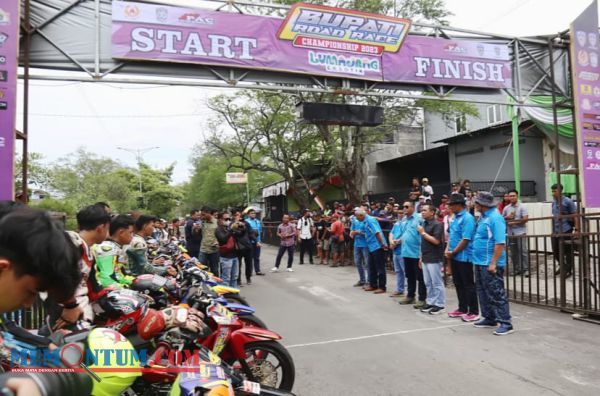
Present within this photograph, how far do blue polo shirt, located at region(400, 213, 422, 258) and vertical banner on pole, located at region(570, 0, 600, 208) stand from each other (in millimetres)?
2531

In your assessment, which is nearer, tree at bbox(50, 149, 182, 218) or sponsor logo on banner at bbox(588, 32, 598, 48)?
sponsor logo on banner at bbox(588, 32, 598, 48)

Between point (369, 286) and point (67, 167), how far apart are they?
38.4m

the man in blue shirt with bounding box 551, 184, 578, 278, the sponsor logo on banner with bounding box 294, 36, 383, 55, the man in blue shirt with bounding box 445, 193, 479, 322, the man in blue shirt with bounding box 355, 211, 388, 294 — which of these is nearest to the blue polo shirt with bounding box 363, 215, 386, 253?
the man in blue shirt with bounding box 355, 211, 388, 294

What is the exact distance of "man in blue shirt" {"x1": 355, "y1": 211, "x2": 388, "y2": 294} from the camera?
26.7ft

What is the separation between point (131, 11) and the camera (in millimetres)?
6344

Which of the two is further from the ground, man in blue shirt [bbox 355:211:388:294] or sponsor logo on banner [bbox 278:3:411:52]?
sponsor logo on banner [bbox 278:3:411:52]

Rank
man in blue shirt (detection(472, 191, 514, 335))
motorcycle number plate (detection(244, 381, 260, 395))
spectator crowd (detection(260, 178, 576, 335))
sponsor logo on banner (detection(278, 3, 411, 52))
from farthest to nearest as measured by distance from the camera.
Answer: sponsor logo on banner (detection(278, 3, 411, 52)) → spectator crowd (detection(260, 178, 576, 335)) → man in blue shirt (detection(472, 191, 514, 335)) → motorcycle number plate (detection(244, 381, 260, 395))

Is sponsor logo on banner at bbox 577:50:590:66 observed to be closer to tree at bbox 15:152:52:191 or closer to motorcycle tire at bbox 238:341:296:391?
motorcycle tire at bbox 238:341:296:391

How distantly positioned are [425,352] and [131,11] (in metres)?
6.14

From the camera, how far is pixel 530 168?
1705cm

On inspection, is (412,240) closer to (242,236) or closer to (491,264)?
(491,264)

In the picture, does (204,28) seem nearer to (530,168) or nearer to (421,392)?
(421,392)

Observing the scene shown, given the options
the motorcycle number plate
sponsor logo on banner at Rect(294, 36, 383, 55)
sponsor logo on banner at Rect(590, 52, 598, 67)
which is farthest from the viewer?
sponsor logo on banner at Rect(294, 36, 383, 55)

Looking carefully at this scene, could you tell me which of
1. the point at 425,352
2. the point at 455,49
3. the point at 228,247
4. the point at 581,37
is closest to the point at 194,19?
the point at 228,247
